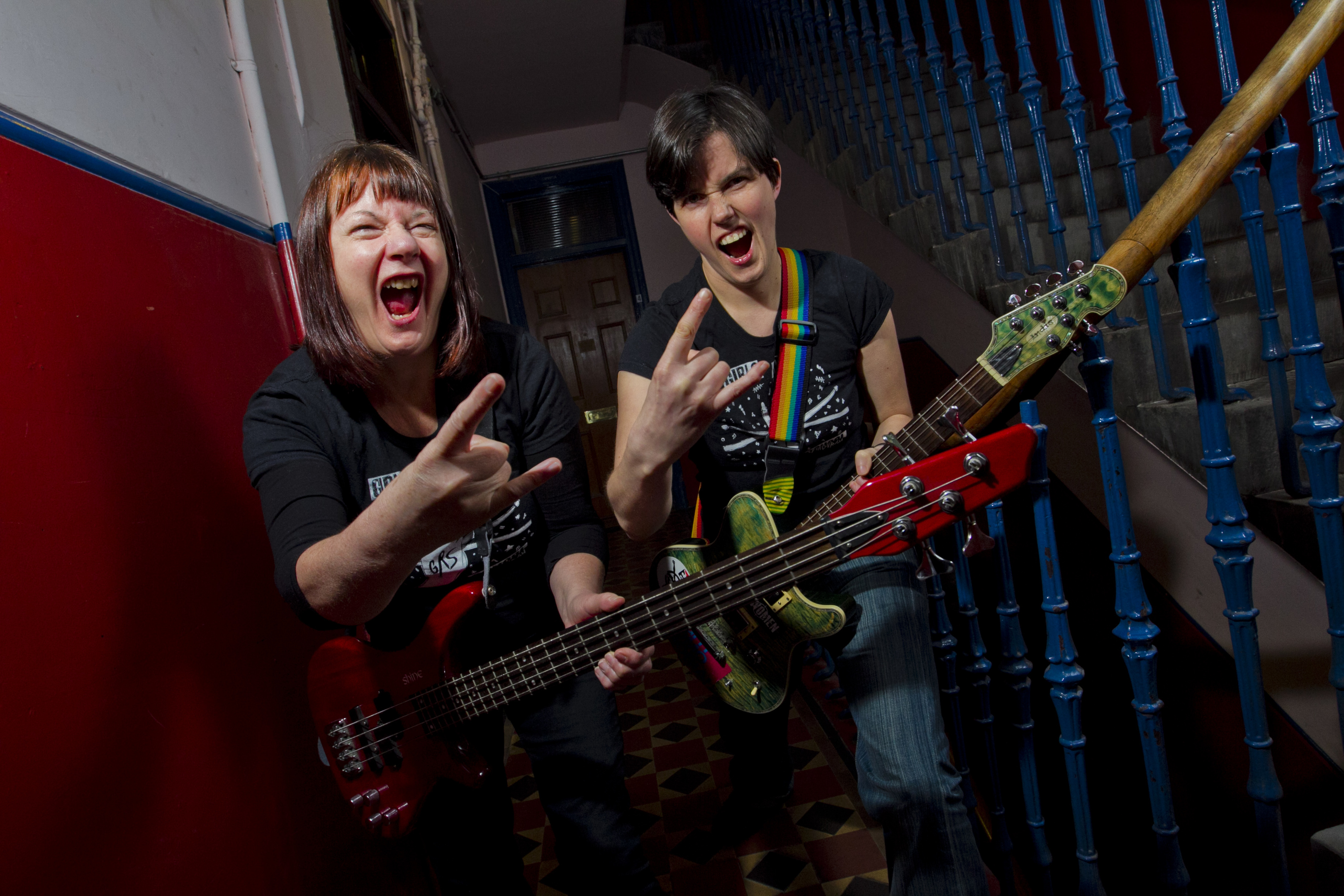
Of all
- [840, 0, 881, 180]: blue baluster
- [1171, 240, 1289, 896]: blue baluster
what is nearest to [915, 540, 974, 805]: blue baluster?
[1171, 240, 1289, 896]: blue baluster

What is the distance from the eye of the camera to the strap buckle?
1517mm

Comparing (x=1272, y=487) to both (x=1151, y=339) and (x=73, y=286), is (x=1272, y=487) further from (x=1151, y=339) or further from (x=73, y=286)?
(x=73, y=286)

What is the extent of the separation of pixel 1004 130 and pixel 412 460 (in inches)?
82.9

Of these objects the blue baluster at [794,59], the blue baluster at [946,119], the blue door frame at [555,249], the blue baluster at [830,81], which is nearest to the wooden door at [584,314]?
the blue door frame at [555,249]

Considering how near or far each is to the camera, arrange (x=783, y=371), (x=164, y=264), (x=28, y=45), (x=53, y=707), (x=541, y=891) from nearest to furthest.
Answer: (x=53, y=707) < (x=28, y=45) < (x=164, y=264) < (x=783, y=371) < (x=541, y=891)

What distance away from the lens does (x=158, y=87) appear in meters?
1.37

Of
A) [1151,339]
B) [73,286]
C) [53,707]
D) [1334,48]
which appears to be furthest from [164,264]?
[1334,48]

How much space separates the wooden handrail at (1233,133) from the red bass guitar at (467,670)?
0.46 meters

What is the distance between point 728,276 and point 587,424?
Answer: 5.28 meters

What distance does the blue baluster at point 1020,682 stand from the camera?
1.36 m

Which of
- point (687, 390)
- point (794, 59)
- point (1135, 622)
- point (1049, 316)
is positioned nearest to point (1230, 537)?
point (1135, 622)

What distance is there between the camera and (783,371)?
151 cm

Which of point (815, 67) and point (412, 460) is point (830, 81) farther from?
point (412, 460)

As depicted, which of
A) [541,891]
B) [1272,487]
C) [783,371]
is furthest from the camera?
[541,891]
